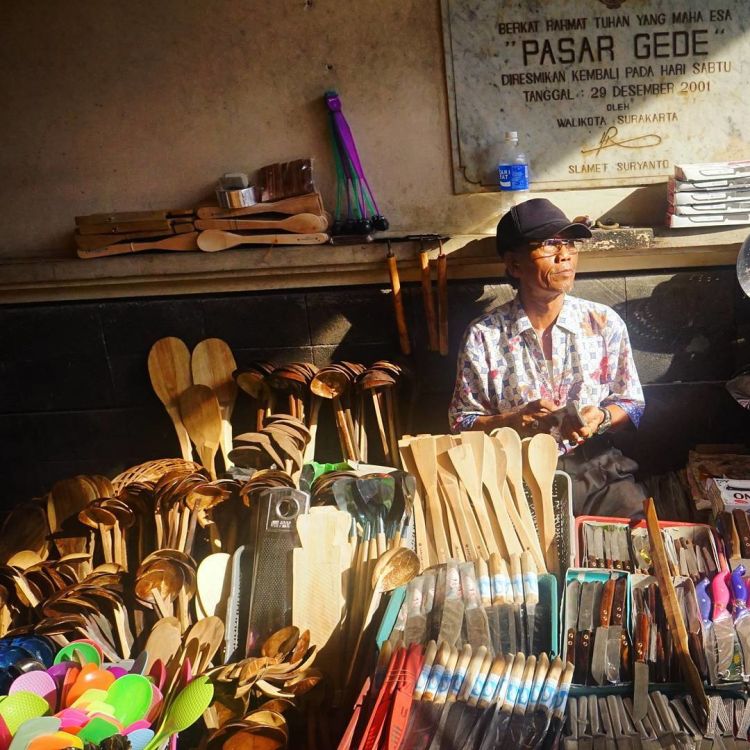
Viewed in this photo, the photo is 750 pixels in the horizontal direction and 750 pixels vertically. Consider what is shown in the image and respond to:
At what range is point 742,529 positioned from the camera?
315 cm

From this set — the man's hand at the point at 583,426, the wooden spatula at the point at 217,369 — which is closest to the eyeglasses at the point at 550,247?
the man's hand at the point at 583,426

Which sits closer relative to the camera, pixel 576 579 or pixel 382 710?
pixel 382 710

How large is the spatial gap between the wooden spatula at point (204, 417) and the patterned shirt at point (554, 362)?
1.30m

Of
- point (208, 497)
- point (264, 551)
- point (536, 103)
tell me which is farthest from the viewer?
point (536, 103)

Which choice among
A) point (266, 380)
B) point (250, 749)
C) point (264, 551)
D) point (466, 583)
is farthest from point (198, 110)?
point (250, 749)

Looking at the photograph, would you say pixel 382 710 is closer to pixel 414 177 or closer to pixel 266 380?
pixel 266 380

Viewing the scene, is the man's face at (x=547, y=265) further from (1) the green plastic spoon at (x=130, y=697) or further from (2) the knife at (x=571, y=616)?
(1) the green plastic spoon at (x=130, y=697)

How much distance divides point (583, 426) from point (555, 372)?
1.27 ft

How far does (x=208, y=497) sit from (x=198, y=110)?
79.5 inches

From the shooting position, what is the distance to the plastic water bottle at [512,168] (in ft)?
12.4

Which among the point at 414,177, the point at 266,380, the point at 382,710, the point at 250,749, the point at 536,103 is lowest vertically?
the point at 250,749

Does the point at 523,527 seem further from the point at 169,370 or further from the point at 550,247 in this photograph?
the point at 169,370

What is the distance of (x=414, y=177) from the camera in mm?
3988

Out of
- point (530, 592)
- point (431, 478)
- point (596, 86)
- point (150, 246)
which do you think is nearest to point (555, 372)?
point (431, 478)
